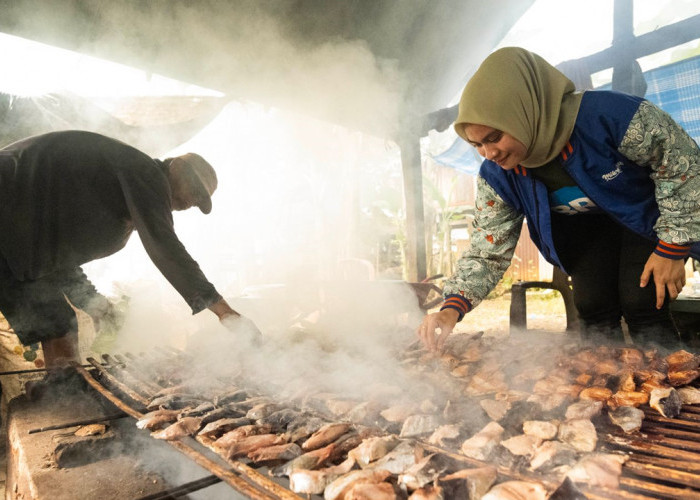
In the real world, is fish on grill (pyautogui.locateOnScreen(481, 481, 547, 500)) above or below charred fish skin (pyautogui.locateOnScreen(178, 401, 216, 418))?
above

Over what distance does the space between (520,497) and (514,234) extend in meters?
1.87

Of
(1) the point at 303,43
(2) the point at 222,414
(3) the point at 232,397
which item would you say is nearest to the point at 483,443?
(2) the point at 222,414

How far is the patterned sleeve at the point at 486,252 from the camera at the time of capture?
2.69 m

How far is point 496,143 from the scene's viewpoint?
2.17 metres

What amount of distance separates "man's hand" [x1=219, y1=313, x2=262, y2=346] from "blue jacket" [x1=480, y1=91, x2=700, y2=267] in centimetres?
198

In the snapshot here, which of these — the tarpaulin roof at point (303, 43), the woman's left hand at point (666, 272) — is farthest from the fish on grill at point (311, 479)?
the tarpaulin roof at point (303, 43)

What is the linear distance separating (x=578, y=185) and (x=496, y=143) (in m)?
0.58

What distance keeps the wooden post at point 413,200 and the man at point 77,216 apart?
306 centimetres

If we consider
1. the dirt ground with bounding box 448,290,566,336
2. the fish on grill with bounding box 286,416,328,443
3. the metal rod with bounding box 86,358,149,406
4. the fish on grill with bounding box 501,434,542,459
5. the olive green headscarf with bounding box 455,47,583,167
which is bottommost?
the dirt ground with bounding box 448,290,566,336

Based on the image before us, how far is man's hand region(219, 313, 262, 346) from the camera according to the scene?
118 inches

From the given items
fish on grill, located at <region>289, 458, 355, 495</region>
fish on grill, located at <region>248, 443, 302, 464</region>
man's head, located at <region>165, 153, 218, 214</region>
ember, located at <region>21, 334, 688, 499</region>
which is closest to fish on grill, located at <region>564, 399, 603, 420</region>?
ember, located at <region>21, 334, 688, 499</region>

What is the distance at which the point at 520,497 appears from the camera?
116cm

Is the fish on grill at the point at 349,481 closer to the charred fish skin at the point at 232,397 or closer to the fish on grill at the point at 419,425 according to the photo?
the fish on grill at the point at 419,425

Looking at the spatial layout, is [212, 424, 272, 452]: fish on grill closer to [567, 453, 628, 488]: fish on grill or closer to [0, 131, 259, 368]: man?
[567, 453, 628, 488]: fish on grill
